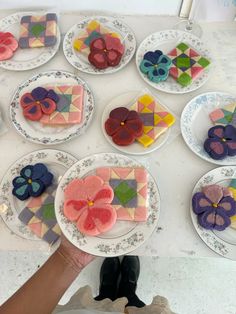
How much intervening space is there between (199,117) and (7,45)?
562 mm

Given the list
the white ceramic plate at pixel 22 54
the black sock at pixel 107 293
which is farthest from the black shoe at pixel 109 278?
the white ceramic plate at pixel 22 54

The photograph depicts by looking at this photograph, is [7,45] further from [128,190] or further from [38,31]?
[128,190]

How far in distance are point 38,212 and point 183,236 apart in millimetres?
327

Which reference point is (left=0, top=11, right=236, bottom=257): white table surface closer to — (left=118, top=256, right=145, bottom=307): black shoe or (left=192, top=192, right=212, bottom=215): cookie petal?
(left=192, top=192, right=212, bottom=215): cookie petal

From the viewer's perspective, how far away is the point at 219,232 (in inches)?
29.1

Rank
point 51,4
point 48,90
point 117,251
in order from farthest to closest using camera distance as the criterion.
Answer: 1. point 51,4
2. point 48,90
3. point 117,251

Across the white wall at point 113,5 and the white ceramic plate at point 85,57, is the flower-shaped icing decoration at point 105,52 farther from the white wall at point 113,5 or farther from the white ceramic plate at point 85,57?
the white wall at point 113,5

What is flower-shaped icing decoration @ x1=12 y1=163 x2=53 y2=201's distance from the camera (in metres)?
0.75

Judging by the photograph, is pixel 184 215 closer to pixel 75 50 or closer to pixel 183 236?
pixel 183 236

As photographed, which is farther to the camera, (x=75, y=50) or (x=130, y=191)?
(x=75, y=50)

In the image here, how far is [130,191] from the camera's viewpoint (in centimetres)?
Result: 74

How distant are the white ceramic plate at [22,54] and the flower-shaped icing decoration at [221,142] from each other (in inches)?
19.4

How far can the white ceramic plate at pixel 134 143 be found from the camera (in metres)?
0.81

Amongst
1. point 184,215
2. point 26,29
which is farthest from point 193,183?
point 26,29
